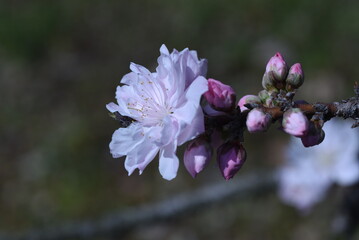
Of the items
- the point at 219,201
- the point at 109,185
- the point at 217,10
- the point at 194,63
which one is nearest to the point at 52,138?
the point at 109,185

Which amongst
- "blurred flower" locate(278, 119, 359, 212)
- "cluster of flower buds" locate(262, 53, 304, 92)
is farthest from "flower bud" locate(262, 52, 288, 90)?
"blurred flower" locate(278, 119, 359, 212)

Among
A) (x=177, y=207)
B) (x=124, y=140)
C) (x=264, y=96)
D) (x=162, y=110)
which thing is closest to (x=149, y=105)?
(x=162, y=110)

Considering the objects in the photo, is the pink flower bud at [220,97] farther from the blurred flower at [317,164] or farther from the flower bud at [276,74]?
the blurred flower at [317,164]

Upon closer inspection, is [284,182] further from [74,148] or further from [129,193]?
[74,148]

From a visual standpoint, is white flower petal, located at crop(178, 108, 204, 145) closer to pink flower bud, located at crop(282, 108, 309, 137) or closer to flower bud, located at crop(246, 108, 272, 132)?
flower bud, located at crop(246, 108, 272, 132)

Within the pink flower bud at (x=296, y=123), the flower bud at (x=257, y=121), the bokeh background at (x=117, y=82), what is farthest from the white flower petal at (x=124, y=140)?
the bokeh background at (x=117, y=82)

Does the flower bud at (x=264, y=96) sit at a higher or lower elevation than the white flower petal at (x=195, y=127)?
higher

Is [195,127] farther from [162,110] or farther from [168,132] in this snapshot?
[162,110]

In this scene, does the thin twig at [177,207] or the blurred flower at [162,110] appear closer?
the blurred flower at [162,110]

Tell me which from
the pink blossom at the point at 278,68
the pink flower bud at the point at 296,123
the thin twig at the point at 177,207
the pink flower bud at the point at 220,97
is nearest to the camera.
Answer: the pink flower bud at the point at 296,123
